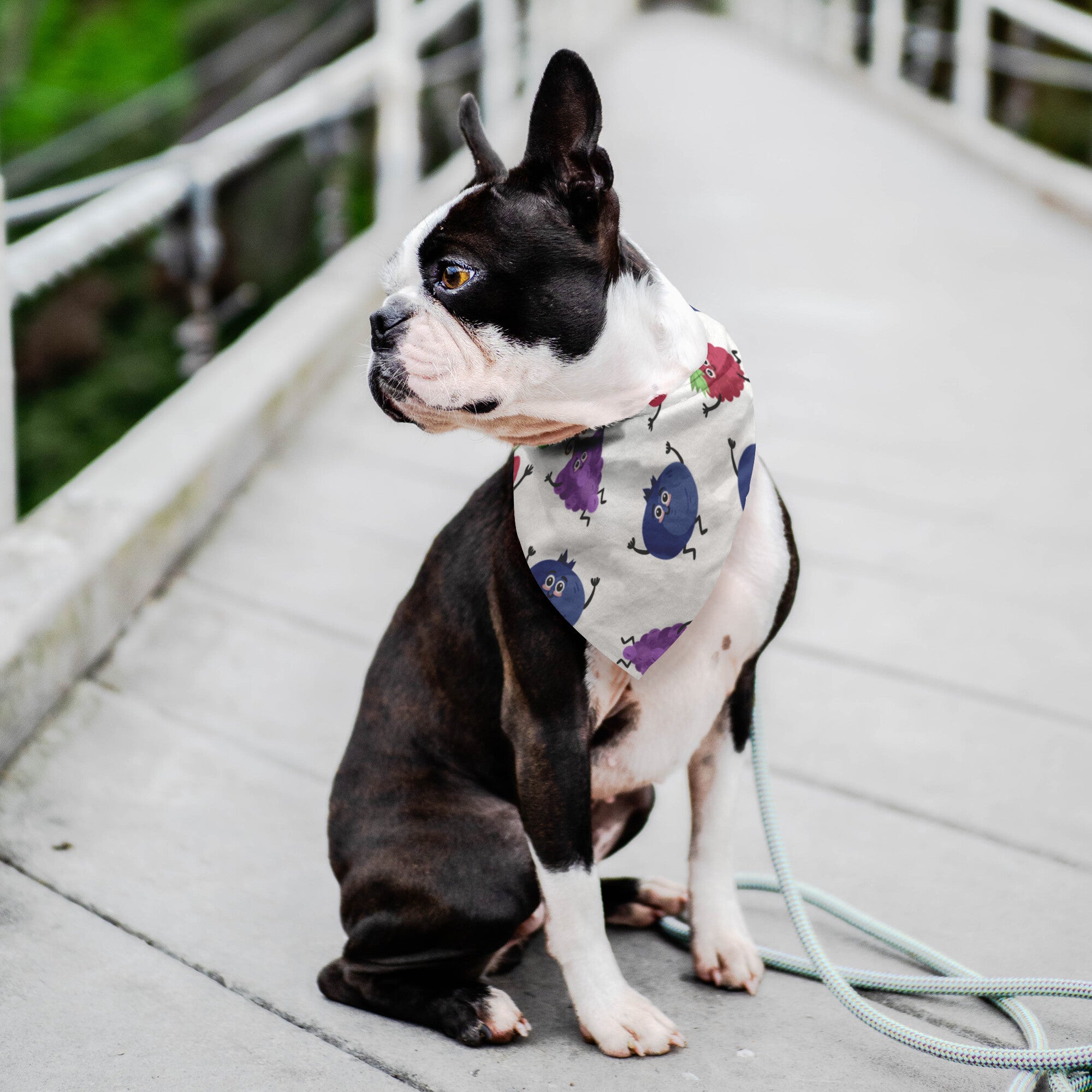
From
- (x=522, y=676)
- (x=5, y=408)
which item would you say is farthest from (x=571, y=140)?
(x=5, y=408)

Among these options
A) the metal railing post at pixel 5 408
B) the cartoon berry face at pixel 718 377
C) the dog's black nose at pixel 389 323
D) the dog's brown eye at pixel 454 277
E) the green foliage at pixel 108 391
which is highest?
the dog's brown eye at pixel 454 277

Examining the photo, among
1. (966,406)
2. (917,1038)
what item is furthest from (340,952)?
(966,406)

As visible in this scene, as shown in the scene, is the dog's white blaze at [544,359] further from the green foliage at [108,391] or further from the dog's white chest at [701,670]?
the green foliage at [108,391]

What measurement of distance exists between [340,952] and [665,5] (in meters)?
36.0

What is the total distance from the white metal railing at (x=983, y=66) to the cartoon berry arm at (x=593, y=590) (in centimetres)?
533

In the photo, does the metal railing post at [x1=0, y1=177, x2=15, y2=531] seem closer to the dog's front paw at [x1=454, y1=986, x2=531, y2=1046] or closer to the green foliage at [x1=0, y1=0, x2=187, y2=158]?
the dog's front paw at [x1=454, y1=986, x2=531, y2=1046]

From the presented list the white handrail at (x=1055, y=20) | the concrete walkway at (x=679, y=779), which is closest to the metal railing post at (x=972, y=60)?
the white handrail at (x=1055, y=20)

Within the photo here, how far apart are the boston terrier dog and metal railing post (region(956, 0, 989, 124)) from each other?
8014 mm

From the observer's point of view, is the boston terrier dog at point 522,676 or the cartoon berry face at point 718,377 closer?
the boston terrier dog at point 522,676

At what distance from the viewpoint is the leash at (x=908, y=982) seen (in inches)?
56.6

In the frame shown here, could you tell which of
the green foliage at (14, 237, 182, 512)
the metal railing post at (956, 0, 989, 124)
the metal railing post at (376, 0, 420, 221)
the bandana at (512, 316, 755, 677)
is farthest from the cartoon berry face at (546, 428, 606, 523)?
the green foliage at (14, 237, 182, 512)

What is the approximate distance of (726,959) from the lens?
1.70 metres

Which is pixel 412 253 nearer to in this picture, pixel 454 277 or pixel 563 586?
pixel 454 277

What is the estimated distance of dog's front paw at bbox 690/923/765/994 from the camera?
1693mm
